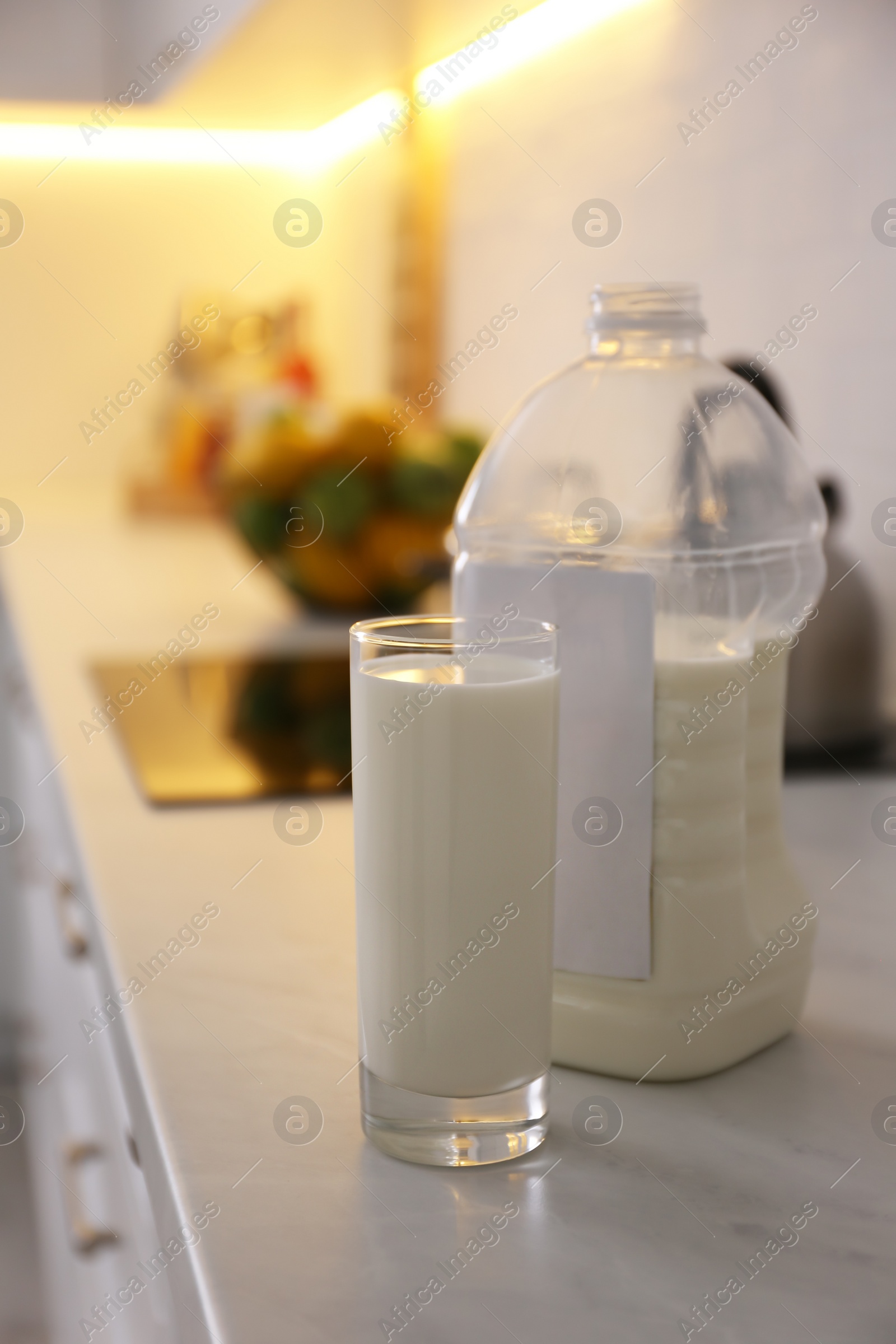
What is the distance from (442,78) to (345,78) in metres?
0.31

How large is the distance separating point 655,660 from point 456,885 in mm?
128

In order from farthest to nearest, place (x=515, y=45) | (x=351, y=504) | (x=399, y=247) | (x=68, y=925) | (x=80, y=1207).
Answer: (x=399, y=247), (x=515, y=45), (x=351, y=504), (x=68, y=925), (x=80, y=1207)

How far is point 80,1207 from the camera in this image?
777 mm

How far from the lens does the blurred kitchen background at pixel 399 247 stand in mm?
1000

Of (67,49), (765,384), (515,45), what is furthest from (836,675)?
(67,49)

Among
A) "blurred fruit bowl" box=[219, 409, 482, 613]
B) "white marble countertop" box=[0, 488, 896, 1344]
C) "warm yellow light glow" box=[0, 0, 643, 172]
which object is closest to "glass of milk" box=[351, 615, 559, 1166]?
"white marble countertop" box=[0, 488, 896, 1344]

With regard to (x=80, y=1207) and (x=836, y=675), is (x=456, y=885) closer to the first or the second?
(x=80, y=1207)

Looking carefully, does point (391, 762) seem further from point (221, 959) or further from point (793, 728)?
point (793, 728)

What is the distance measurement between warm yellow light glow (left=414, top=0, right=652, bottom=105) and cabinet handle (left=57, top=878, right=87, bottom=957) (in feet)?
3.51

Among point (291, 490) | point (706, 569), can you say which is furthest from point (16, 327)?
point (706, 569)

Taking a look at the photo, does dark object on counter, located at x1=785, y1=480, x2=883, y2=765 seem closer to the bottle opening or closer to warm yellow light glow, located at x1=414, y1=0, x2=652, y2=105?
the bottle opening

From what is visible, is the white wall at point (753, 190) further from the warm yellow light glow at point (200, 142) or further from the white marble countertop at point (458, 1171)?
the warm yellow light glow at point (200, 142)

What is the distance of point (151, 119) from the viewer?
10.7 ft

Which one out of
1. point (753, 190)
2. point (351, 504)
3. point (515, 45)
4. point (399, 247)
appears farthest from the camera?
point (399, 247)
